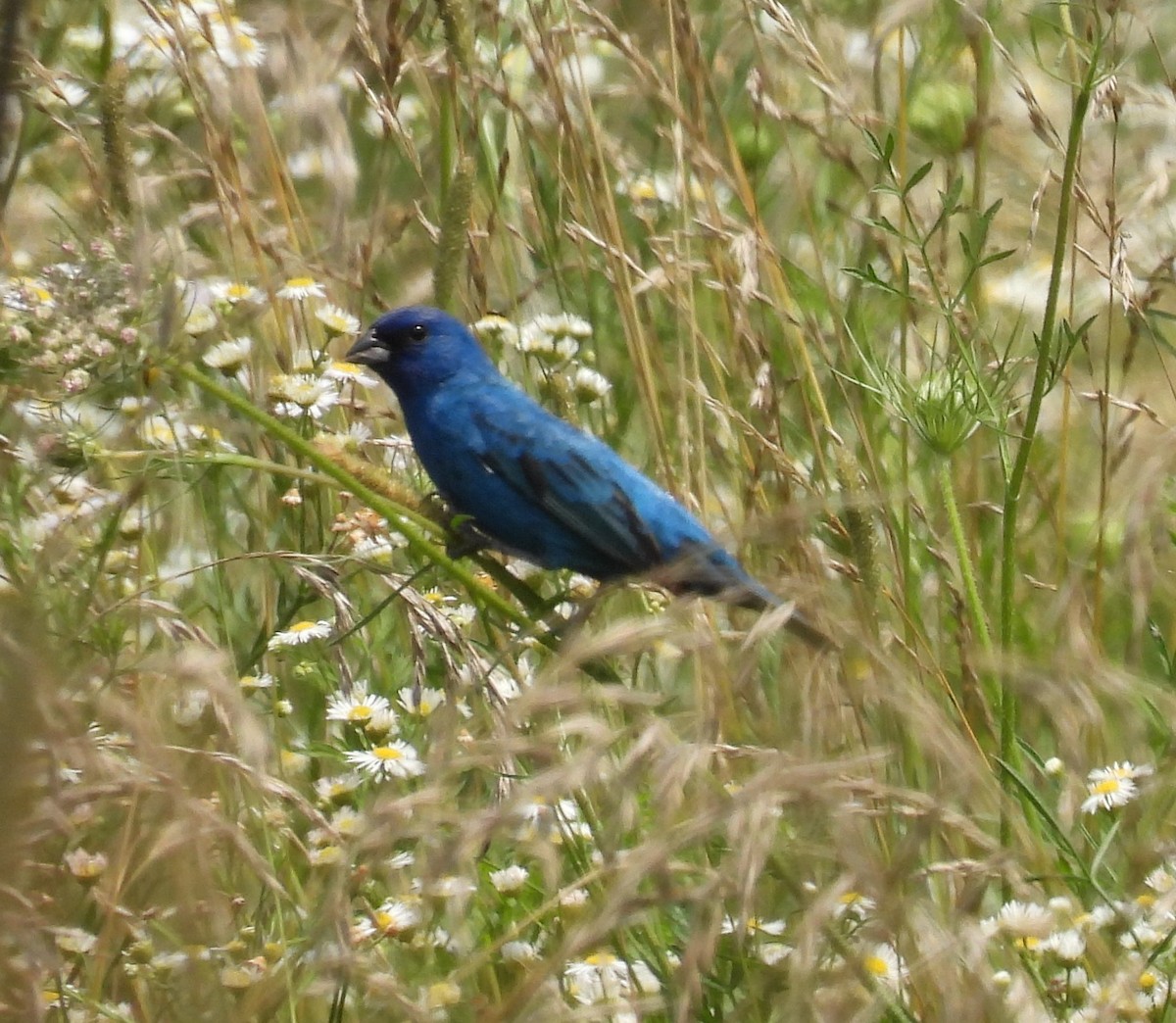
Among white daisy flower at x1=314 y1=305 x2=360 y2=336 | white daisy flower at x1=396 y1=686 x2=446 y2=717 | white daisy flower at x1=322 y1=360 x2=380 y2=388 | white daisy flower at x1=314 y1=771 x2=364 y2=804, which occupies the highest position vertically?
white daisy flower at x1=314 y1=305 x2=360 y2=336

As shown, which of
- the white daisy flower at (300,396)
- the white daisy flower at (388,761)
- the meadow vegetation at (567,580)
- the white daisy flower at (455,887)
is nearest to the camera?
the meadow vegetation at (567,580)

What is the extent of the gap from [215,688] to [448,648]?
55 cm

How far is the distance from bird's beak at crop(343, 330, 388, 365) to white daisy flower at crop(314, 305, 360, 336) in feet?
1.57

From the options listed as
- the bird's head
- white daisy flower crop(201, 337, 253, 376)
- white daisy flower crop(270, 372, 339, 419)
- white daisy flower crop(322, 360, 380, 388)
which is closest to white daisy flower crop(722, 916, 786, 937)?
white daisy flower crop(270, 372, 339, 419)

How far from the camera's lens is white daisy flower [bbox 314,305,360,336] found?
2674 mm

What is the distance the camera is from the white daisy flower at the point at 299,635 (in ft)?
7.30

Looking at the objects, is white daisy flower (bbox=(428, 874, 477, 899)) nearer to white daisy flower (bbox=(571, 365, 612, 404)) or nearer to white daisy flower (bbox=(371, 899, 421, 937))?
white daisy flower (bbox=(371, 899, 421, 937))

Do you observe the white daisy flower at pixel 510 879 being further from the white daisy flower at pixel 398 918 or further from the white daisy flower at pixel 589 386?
the white daisy flower at pixel 589 386

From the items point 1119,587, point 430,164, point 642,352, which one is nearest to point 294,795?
point 642,352

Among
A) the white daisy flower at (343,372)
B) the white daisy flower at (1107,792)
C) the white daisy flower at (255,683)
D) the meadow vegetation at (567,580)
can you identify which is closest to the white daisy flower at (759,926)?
the meadow vegetation at (567,580)

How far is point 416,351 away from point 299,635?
1.19m

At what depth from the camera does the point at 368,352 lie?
3273 millimetres

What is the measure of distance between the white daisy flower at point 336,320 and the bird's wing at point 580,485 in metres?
0.47

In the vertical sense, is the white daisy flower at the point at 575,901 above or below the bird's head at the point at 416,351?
below
